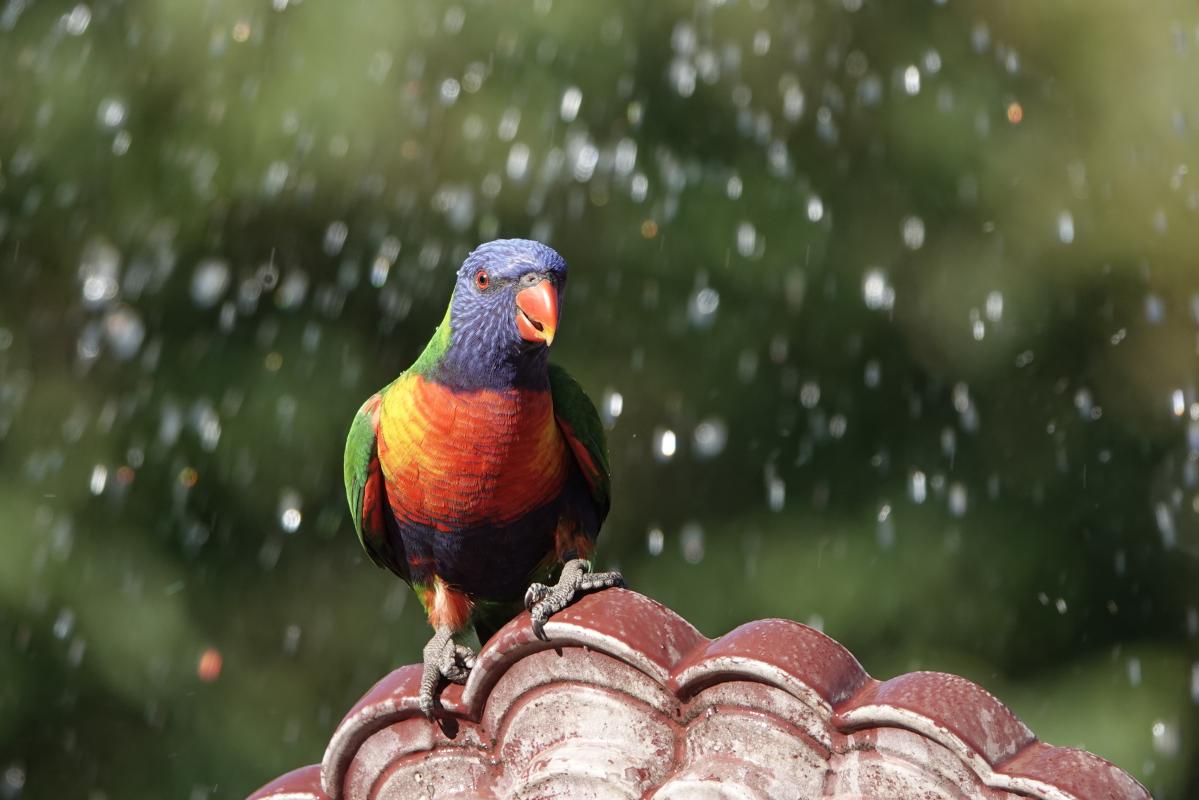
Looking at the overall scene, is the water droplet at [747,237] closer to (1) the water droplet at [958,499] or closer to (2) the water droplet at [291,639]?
(1) the water droplet at [958,499]

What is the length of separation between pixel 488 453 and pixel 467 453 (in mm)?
32

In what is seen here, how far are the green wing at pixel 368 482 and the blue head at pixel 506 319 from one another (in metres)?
0.20

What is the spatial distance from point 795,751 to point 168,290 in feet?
10.8

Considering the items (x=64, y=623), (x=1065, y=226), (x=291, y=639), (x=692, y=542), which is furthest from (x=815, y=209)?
(x=64, y=623)

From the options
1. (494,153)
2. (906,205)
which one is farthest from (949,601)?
(494,153)

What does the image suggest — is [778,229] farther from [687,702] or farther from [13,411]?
[687,702]

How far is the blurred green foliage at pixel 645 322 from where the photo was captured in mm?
3953

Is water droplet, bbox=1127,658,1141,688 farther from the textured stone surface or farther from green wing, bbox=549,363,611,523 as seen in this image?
the textured stone surface

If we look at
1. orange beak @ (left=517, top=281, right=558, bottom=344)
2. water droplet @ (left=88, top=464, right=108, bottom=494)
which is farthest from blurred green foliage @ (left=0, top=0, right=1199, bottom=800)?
orange beak @ (left=517, top=281, right=558, bottom=344)

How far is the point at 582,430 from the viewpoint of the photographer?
2.19 meters

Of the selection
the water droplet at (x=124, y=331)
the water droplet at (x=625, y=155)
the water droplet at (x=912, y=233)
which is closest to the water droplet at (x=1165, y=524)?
the water droplet at (x=912, y=233)

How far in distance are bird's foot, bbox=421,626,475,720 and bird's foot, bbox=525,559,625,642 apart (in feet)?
0.34

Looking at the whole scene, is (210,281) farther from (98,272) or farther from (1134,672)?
(1134,672)

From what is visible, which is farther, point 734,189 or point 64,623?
point 734,189
